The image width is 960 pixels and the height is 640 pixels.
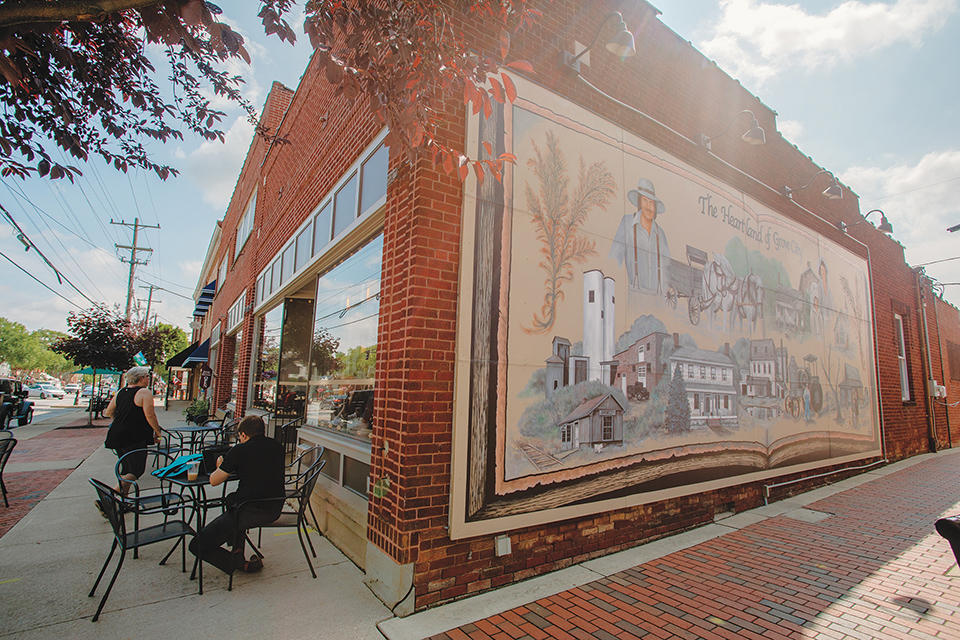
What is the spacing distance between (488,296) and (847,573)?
411cm

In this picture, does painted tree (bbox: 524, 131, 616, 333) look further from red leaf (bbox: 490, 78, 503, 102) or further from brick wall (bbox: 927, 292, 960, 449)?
brick wall (bbox: 927, 292, 960, 449)

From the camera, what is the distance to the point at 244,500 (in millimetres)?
4012

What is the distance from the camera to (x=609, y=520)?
4.77 metres

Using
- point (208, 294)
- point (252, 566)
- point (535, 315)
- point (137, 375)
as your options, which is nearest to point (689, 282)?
point (535, 315)

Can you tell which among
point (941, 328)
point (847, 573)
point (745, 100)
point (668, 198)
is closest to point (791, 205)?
point (745, 100)

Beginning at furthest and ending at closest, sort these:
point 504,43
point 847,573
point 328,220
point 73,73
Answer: point 328,220 → point 847,573 → point 73,73 → point 504,43

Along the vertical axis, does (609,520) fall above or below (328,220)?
below

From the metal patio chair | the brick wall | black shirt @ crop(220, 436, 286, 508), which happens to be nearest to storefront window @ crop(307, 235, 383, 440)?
black shirt @ crop(220, 436, 286, 508)

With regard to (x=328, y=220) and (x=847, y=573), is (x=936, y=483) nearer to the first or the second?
(x=847, y=573)

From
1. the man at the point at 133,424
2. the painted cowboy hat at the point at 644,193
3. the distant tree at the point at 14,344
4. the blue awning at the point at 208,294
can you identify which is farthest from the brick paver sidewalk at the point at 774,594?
the distant tree at the point at 14,344

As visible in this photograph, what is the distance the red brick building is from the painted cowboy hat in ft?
0.09

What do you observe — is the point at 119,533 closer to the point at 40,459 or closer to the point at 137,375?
the point at 137,375

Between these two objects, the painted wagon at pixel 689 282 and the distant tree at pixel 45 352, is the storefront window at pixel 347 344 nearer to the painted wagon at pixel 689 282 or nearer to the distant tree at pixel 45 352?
the painted wagon at pixel 689 282

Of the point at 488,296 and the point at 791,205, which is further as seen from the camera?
the point at 791,205
